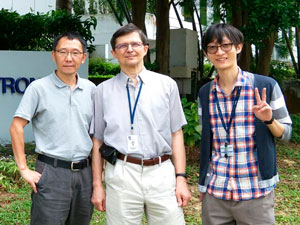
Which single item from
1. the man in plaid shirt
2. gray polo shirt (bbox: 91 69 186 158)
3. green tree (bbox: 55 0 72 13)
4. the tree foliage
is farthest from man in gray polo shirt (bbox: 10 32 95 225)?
green tree (bbox: 55 0 72 13)

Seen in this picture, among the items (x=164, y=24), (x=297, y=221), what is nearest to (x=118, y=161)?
(x=297, y=221)

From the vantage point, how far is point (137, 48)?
3064mm

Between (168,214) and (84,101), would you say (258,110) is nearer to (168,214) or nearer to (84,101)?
(168,214)

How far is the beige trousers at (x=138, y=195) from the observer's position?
9.93 feet

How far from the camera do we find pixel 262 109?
2682 millimetres

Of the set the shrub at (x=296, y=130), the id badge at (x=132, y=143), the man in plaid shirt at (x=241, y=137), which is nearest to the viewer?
the man in plaid shirt at (x=241, y=137)

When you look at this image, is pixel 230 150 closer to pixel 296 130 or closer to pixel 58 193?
pixel 58 193

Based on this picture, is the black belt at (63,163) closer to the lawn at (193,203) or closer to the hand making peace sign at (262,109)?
the hand making peace sign at (262,109)

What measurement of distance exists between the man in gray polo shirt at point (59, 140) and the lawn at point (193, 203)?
5.87 feet

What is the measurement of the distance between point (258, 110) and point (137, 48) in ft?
2.86

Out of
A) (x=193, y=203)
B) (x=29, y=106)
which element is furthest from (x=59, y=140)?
(x=193, y=203)

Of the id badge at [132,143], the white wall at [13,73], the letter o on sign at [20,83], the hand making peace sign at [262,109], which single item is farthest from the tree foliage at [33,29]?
the hand making peace sign at [262,109]

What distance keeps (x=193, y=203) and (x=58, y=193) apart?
2855 mm

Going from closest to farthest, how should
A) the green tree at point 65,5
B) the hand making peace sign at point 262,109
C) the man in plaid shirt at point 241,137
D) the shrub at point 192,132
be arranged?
the hand making peace sign at point 262,109
the man in plaid shirt at point 241,137
the shrub at point 192,132
the green tree at point 65,5
